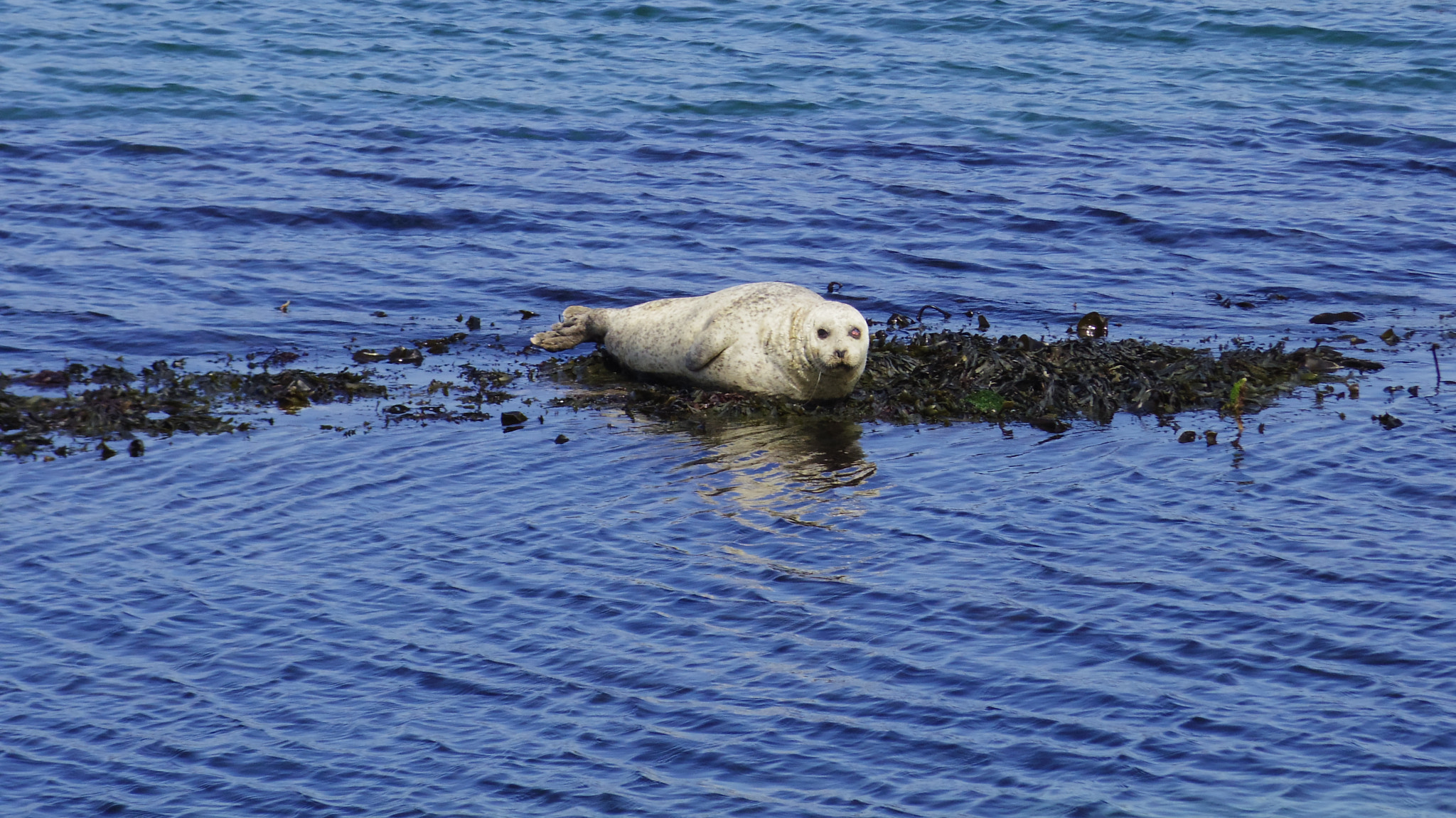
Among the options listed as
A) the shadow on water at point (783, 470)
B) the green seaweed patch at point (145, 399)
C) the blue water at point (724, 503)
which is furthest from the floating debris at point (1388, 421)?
the green seaweed patch at point (145, 399)

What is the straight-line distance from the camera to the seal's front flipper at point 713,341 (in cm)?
1036

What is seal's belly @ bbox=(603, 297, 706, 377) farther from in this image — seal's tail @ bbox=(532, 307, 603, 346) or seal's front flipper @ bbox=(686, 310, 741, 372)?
seal's tail @ bbox=(532, 307, 603, 346)

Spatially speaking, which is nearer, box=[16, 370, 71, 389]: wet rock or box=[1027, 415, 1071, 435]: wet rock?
box=[1027, 415, 1071, 435]: wet rock

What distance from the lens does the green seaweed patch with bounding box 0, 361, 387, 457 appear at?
31.6 ft

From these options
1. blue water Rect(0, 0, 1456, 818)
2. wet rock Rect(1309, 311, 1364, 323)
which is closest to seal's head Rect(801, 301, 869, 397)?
blue water Rect(0, 0, 1456, 818)

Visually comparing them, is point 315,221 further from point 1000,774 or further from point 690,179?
point 1000,774

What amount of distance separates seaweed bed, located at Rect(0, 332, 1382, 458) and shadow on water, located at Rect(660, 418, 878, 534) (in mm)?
264

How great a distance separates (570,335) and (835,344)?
93.9 inches

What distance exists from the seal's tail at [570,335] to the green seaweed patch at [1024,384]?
0.48 m

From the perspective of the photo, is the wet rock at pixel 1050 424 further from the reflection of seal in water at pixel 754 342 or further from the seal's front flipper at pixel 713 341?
the seal's front flipper at pixel 713 341

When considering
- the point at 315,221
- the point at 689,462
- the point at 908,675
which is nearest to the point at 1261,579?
the point at 908,675

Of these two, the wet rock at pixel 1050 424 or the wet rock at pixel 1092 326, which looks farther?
the wet rock at pixel 1092 326

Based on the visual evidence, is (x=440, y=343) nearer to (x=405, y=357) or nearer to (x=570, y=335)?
(x=405, y=357)

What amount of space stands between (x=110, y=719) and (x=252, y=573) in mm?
1397
